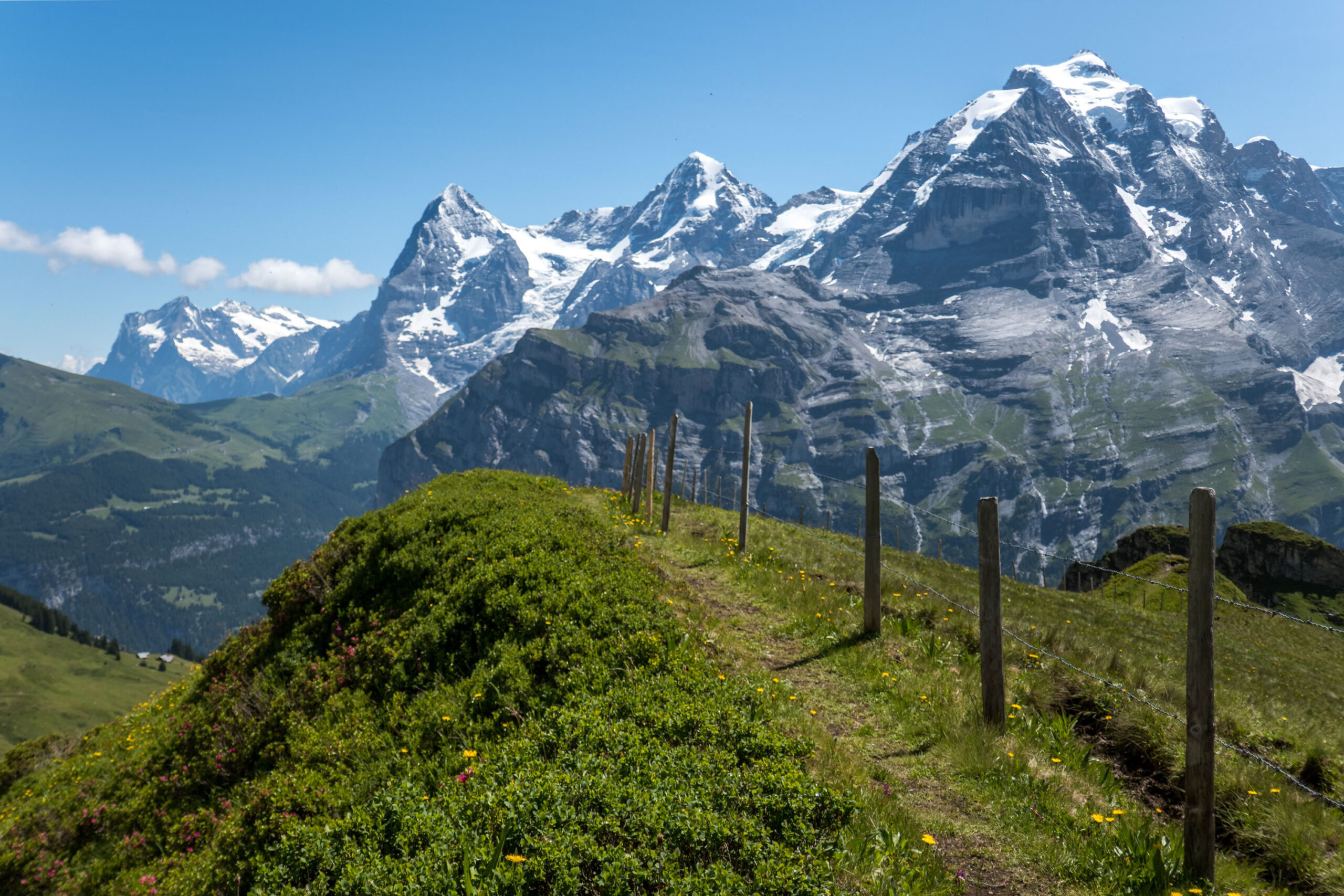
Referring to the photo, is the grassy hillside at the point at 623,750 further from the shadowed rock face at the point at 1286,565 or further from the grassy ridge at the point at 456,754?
the shadowed rock face at the point at 1286,565

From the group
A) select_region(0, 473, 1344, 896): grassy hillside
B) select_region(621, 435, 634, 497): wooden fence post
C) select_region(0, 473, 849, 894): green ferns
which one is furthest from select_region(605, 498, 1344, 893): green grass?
select_region(621, 435, 634, 497): wooden fence post

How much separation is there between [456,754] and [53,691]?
232 m

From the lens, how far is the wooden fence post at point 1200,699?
289 inches

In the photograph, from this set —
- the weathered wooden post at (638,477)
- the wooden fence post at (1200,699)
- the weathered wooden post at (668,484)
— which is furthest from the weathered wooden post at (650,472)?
the wooden fence post at (1200,699)

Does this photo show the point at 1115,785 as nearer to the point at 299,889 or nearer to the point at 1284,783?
the point at 1284,783

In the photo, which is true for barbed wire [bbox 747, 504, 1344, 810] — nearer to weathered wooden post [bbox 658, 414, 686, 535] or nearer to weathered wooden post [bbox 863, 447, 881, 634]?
weathered wooden post [bbox 863, 447, 881, 634]

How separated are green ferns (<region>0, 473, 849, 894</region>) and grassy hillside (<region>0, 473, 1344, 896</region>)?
0.05m

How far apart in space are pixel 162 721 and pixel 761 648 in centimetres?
1491

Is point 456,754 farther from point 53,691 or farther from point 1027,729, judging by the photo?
point 53,691

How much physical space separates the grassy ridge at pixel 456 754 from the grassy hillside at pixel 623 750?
5 centimetres

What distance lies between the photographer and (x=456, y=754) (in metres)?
9.15

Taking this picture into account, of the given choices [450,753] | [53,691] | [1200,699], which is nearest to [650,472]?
[450,753]

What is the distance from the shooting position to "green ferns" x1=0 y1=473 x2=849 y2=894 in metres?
6.61

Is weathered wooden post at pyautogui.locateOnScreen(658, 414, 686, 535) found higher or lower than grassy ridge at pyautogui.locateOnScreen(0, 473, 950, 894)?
higher
